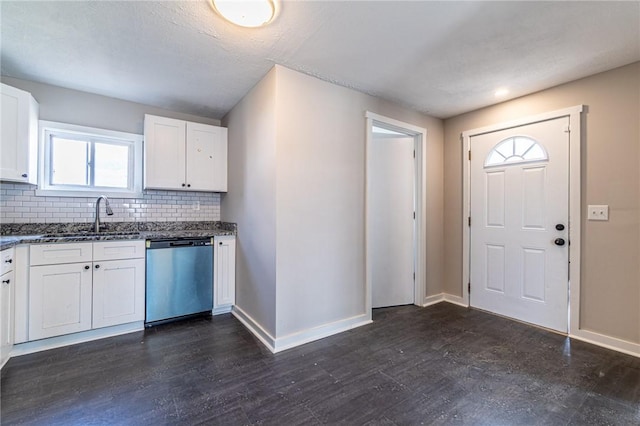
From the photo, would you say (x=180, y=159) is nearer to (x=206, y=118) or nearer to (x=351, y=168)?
(x=206, y=118)

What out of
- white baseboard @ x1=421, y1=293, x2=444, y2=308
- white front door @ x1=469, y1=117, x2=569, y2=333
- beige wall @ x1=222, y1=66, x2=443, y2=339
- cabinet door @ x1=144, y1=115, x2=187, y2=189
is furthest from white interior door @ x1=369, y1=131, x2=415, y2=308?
cabinet door @ x1=144, y1=115, x2=187, y2=189

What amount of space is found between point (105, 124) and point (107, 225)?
42.9 inches

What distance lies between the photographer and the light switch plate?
238cm

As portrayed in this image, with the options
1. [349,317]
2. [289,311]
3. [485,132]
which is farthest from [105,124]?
[485,132]

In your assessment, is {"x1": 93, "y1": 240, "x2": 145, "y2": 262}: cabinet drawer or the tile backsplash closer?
{"x1": 93, "y1": 240, "x2": 145, "y2": 262}: cabinet drawer

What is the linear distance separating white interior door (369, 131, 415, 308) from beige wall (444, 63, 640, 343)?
1508 mm

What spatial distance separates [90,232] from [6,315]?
994 millimetres

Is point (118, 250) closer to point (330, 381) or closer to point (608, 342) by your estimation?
point (330, 381)

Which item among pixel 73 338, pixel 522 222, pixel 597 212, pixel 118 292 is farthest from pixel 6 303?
pixel 597 212

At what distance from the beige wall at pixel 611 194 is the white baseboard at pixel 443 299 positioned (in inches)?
44.3

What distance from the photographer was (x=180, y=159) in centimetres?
316

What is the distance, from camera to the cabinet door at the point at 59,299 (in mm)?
2229

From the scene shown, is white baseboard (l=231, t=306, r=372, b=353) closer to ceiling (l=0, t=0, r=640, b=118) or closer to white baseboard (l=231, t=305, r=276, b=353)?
white baseboard (l=231, t=305, r=276, b=353)

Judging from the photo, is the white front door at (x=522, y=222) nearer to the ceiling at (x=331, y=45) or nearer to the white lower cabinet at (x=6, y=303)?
the ceiling at (x=331, y=45)
